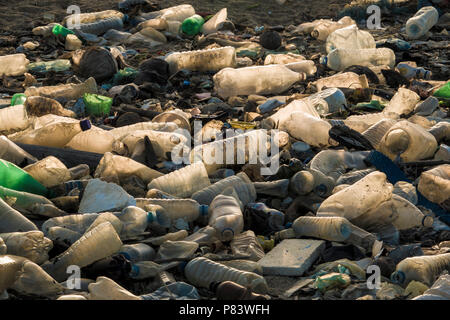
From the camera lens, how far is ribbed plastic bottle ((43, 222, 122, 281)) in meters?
2.46

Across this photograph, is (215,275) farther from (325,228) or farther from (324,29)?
(324,29)

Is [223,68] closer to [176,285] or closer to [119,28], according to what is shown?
[119,28]

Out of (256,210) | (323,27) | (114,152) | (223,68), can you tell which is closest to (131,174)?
(114,152)

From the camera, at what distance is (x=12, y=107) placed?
423 cm

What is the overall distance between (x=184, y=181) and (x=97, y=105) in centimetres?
151

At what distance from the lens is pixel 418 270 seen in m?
2.44

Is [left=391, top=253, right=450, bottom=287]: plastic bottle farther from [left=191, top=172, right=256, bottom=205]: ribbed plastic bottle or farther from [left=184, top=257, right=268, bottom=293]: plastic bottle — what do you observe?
[left=191, top=172, right=256, bottom=205]: ribbed plastic bottle

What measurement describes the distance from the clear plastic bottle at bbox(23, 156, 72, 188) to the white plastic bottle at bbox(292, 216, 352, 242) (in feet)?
3.78

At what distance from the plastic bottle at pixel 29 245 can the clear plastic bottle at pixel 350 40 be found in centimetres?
419

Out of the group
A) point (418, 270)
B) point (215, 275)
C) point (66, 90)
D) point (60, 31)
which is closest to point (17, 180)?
point (215, 275)
